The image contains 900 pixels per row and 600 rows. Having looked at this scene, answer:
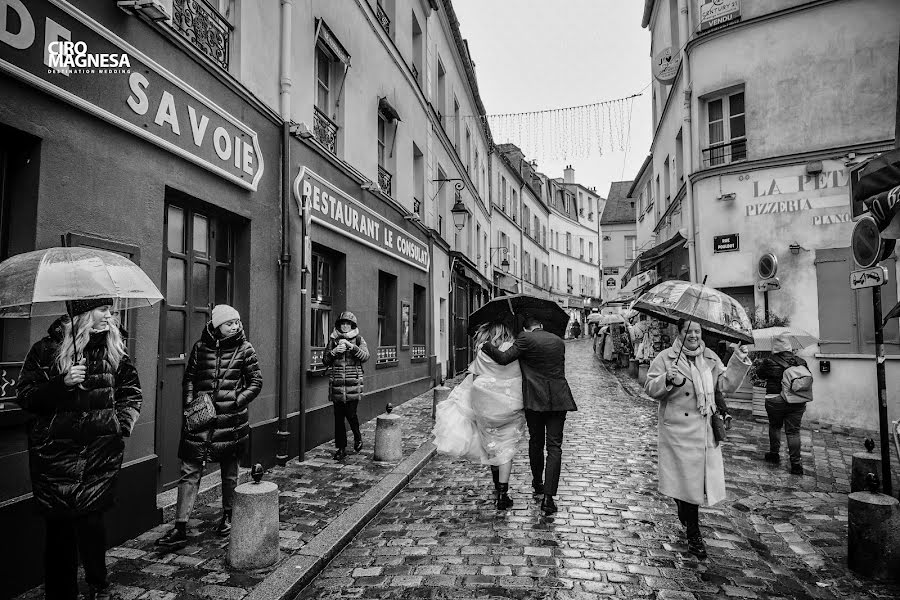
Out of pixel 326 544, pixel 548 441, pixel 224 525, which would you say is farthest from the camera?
pixel 548 441

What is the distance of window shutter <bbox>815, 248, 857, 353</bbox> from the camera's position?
34.3 ft


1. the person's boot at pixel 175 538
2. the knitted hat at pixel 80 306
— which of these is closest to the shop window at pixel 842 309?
the person's boot at pixel 175 538

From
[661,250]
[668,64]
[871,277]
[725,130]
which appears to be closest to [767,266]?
[725,130]

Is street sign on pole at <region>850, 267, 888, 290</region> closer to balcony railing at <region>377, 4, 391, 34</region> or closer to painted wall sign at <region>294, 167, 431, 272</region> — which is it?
painted wall sign at <region>294, 167, 431, 272</region>

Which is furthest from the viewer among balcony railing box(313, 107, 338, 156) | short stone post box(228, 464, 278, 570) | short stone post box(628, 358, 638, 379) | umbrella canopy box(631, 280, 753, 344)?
short stone post box(628, 358, 638, 379)

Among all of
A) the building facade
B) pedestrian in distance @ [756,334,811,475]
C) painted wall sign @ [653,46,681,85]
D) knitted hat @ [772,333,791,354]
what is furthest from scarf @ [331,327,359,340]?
painted wall sign @ [653,46,681,85]

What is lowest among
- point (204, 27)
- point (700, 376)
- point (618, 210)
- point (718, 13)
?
point (700, 376)

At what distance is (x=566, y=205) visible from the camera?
153ft

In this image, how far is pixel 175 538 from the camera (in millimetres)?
4340

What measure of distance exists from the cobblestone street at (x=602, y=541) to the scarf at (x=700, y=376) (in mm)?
Result: 1148

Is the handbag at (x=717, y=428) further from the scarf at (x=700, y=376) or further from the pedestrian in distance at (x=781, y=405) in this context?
the pedestrian in distance at (x=781, y=405)

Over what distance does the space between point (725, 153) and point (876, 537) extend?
1021 cm

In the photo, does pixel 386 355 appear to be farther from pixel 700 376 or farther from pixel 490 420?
pixel 700 376

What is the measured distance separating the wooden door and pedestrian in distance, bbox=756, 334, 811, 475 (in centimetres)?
684
